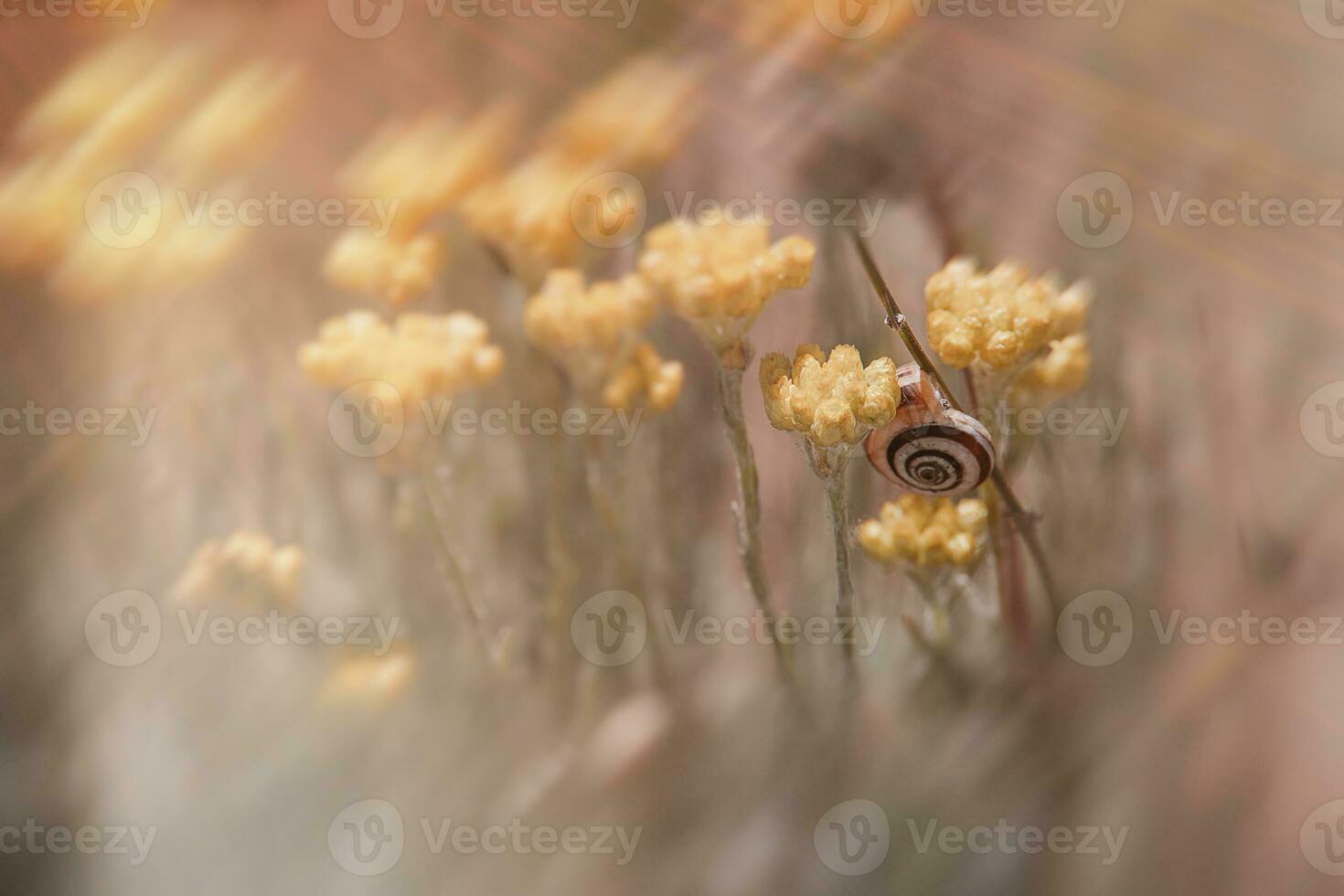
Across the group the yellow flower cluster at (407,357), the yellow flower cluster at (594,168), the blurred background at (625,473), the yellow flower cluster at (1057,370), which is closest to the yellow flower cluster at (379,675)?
the blurred background at (625,473)

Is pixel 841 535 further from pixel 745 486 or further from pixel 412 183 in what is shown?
pixel 412 183

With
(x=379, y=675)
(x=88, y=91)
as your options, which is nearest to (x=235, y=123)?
(x=88, y=91)

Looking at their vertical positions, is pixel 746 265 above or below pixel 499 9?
below

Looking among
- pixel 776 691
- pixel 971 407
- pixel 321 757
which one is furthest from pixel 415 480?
pixel 971 407

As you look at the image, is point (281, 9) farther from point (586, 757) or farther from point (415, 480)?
point (586, 757)

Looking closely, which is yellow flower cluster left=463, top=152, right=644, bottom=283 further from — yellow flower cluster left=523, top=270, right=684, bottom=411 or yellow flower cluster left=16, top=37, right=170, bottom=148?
yellow flower cluster left=16, top=37, right=170, bottom=148

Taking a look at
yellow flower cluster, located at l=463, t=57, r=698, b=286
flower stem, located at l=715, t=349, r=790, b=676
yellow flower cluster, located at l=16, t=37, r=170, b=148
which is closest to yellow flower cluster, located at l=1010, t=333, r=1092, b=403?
flower stem, located at l=715, t=349, r=790, b=676
